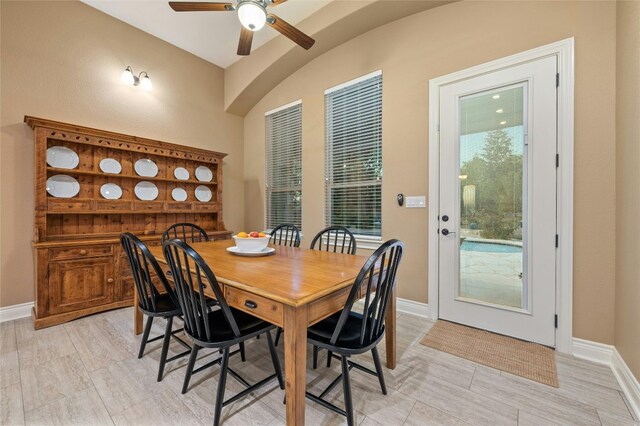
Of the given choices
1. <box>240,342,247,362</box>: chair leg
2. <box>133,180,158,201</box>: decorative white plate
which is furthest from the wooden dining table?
<box>133,180,158,201</box>: decorative white plate

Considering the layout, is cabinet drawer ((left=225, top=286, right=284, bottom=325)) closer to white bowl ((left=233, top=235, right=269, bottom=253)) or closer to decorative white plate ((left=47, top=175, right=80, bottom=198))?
white bowl ((left=233, top=235, right=269, bottom=253))

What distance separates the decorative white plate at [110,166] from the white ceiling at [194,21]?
178 centimetres

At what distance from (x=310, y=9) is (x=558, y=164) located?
2.97m

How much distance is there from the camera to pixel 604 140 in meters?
1.98

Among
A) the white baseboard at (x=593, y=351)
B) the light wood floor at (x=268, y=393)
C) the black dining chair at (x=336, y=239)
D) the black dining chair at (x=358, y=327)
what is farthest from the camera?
the black dining chair at (x=336, y=239)

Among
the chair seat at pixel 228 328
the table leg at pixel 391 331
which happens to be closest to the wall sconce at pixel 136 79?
the chair seat at pixel 228 328

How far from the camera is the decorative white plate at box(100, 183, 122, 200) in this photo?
3240 millimetres

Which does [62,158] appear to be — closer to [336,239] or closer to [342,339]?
[336,239]

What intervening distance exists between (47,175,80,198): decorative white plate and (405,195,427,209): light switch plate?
144 inches

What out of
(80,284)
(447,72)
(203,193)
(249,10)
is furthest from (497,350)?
(203,193)

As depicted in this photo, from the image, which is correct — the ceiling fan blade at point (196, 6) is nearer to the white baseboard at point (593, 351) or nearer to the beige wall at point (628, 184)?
the beige wall at point (628, 184)

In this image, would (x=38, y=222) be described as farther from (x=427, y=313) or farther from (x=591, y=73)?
(x=591, y=73)

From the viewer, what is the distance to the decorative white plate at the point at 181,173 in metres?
3.85

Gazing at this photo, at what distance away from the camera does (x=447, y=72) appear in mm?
2656
